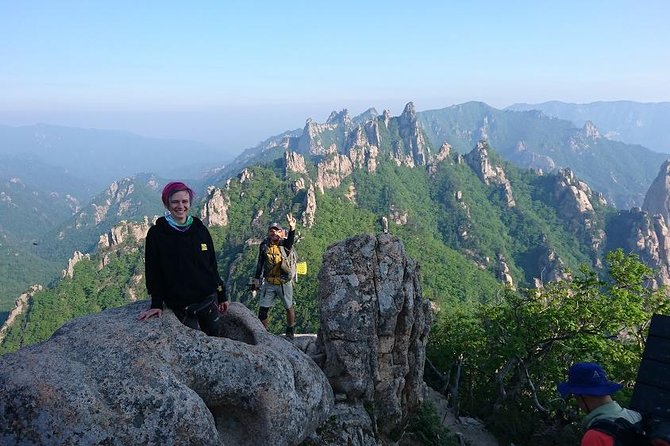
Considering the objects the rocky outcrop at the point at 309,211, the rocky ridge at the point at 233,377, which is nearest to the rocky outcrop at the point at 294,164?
the rocky outcrop at the point at 309,211

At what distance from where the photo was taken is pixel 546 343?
52.6 ft

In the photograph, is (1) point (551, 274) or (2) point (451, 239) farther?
(2) point (451, 239)

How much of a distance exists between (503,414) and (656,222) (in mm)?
166961

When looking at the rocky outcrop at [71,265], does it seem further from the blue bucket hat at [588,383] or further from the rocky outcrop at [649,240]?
the rocky outcrop at [649,240]

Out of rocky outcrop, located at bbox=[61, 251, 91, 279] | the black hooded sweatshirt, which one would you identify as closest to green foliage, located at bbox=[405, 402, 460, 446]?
the black hooded sweatshirt

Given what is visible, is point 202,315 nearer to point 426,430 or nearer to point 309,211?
point 426,430

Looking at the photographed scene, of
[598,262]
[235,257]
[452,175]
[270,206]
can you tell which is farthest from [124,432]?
[452,175]

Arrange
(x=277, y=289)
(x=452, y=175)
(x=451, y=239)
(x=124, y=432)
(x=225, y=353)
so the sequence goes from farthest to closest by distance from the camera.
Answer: (x=452, y=175), (x=451, y=239), (x=277, y=289), (x=225, y=353), (x=124, y=432)

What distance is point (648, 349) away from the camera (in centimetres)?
459

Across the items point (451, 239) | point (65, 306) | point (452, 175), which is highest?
point (452, 175)

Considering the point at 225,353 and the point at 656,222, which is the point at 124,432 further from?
the point at 656,222

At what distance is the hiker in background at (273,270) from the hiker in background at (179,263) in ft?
12.3

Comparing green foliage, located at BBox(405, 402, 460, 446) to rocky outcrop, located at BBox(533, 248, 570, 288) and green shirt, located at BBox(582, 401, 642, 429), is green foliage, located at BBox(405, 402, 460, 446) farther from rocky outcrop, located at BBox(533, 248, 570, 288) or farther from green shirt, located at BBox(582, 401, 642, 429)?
rocky outcrop, located at BBox(533, 248, 570, 288)

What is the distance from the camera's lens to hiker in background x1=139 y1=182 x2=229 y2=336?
7047 millimetres
